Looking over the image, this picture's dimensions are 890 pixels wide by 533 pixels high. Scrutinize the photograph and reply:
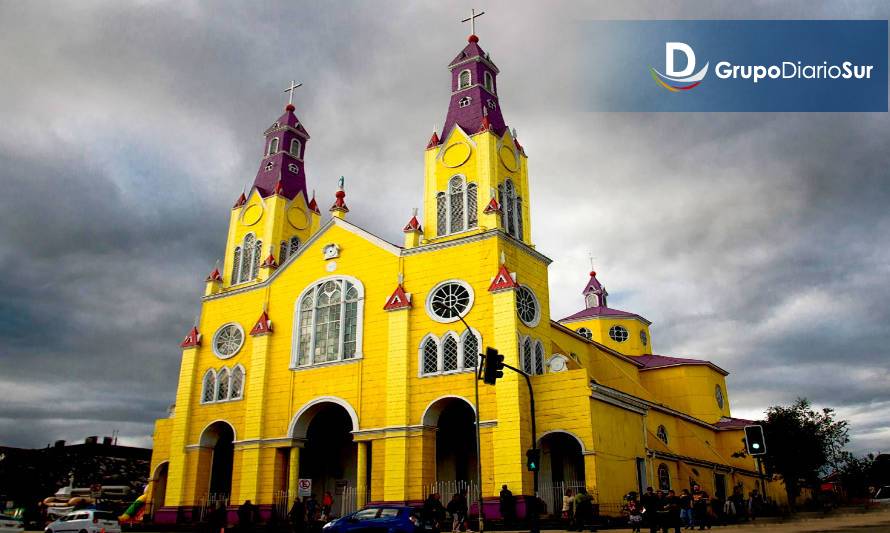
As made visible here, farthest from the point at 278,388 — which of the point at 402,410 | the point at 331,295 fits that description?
the point at 402,410

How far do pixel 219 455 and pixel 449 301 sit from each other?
55.5 ft

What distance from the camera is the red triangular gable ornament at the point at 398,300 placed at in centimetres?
3188

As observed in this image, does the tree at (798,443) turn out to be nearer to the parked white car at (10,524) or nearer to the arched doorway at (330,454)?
A: the arched doorway at (330,454)

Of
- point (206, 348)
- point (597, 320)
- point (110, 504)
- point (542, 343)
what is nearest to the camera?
point (542, 343)

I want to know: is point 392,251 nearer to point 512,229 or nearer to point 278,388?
point 512,229

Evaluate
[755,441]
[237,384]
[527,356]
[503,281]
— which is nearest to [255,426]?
[237,384]

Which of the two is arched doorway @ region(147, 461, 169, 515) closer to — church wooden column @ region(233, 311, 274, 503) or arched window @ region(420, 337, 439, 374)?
church wooden column @ region(233, 311, 274, 503)

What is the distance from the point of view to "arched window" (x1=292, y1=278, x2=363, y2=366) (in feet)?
111

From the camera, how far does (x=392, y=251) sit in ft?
111

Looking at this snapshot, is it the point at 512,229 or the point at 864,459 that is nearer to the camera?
the point at 512,229

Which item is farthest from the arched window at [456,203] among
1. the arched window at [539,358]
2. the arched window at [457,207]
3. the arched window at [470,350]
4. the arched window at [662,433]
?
the arched window at [662,433]

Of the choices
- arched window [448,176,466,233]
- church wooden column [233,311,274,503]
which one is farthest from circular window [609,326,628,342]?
church wooden column [233,311,274,503]

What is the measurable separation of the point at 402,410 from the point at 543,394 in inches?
244

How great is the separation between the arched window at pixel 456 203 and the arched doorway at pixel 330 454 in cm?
1052
